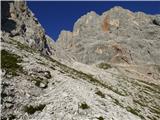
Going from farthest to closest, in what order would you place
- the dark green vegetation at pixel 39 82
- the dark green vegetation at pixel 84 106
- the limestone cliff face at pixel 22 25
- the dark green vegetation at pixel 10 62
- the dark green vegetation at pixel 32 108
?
the limestone cliff face at pixel 22 25
the dark green vegetation at pixel 10 62
the dark green vegetation at pixel 39 82
the dark green vegetation at pixel 32 108
the dark green vegetation at pixel 84 106

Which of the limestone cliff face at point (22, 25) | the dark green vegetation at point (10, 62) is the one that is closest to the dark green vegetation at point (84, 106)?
the dark green vegetation at point (10, 62)

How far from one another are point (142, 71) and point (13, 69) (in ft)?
512

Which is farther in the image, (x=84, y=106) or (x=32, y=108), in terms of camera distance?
(x=32, y=108)

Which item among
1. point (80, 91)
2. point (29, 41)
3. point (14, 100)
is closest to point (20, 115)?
point (14, 100)

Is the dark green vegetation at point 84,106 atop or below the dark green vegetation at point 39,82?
below

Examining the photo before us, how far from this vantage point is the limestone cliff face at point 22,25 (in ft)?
368

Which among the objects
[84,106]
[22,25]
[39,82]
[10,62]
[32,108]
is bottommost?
[32,108]

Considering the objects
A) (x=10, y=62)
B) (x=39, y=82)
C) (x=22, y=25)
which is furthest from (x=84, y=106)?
(x=22, y=25)

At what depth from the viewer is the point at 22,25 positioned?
12100 cm

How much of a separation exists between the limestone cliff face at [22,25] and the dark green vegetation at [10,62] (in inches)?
2219

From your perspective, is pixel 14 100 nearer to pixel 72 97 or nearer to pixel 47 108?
pixel 47 108

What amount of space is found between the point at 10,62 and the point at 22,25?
258 ft

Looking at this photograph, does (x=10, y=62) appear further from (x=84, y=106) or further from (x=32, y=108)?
(x=84, y=106)

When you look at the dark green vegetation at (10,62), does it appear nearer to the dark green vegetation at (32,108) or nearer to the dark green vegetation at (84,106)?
the dark green vegetation at (32,108)
